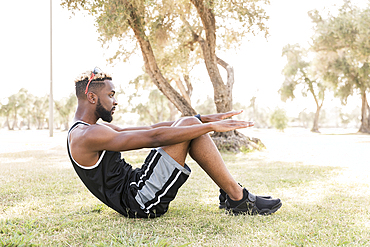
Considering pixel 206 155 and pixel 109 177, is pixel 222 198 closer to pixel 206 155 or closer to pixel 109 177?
pixel 206 155

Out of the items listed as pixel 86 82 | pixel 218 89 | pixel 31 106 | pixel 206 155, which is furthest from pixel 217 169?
pixel 31 106

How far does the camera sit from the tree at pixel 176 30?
9148 millimetres

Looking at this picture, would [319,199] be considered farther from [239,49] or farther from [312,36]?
[312,36]

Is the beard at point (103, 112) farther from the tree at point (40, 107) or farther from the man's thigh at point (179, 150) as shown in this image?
the tree at point (40, 107)

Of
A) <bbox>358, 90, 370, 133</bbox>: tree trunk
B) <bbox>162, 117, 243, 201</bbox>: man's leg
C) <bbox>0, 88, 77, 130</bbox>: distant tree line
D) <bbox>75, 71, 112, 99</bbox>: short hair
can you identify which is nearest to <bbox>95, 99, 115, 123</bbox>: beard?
<bbox>75, 71, 112, 99</bbox>: short hair

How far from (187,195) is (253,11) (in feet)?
29.4

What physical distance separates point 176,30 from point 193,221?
11.4m

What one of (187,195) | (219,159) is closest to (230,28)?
(187,195)

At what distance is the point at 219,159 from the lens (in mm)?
2781

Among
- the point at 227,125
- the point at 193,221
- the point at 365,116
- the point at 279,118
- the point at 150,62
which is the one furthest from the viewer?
the point at 279,118

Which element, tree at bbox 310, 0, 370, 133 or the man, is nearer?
the man

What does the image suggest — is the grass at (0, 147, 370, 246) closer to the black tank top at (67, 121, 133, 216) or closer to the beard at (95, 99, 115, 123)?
the black tank top at (67, 121, 133, 216)

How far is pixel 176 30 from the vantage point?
Result: 1303 centimetres

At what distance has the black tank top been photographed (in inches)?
103
